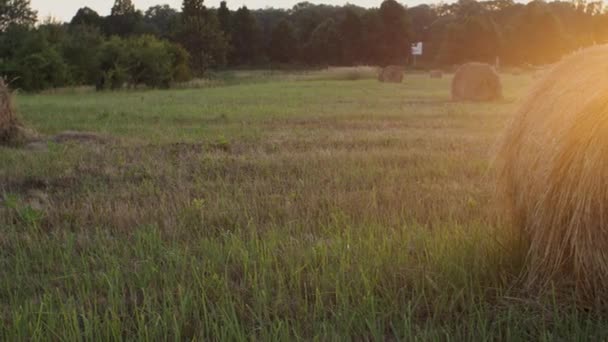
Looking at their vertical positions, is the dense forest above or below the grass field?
above

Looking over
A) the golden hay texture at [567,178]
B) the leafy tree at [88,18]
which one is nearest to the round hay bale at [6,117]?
the golden hay texture at [567,178]

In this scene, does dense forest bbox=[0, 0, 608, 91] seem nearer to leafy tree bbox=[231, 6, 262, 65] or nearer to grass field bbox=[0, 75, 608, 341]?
leafy tree bbox=[231, 6, 262, 65]

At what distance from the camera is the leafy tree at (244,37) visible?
3686 inches

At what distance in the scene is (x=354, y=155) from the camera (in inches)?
342

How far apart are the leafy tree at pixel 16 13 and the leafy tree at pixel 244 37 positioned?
139 ft

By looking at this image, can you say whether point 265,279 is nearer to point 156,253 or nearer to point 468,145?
point 156,253

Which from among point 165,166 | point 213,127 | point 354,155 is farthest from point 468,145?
point 213,127

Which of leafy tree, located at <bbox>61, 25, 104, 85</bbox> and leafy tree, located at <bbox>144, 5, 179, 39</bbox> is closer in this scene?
leafy tree, located at <bbox>61, 25, 104, 85</bbox>

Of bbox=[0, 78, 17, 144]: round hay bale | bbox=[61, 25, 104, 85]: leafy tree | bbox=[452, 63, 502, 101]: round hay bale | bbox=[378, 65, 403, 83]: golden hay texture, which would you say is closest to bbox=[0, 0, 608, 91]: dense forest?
bbox=[61, 25, 104, 85]: leafy tree

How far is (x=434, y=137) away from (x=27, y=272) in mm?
7740

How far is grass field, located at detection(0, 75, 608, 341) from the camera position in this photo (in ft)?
10.8

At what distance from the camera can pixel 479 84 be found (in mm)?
21734

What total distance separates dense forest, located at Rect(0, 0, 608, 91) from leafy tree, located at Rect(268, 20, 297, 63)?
146mm

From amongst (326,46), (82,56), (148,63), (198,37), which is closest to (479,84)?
(148,63)
